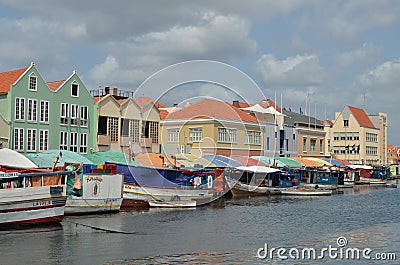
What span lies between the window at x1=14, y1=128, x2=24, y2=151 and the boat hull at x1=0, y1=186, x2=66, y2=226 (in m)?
23.0

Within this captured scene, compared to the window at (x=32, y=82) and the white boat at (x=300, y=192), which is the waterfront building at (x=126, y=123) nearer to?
the window at (x=32, y=82)

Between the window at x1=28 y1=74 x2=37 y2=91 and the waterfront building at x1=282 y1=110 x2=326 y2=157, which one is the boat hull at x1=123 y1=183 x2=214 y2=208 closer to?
the window at x1=28 y1=74 x2=37 y2=91

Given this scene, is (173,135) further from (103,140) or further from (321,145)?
(321,145)

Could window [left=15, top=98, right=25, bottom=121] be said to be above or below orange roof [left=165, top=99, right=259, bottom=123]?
below

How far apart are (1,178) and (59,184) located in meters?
3.61

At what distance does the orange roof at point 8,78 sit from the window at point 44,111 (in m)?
3.39

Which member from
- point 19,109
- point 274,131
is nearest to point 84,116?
point 19,109

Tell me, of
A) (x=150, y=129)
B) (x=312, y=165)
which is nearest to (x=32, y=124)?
(x=150, y=129)

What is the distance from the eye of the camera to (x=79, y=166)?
35.1m

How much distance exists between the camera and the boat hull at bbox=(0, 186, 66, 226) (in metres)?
30.3

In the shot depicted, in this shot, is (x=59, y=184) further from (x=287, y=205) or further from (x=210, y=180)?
(x=287, y=205)

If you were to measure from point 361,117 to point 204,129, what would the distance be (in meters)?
80.5

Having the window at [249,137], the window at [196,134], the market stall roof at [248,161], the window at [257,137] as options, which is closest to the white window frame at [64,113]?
the window at [196,134]

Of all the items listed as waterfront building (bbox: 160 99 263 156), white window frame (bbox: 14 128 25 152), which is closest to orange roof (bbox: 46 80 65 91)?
white window frame (bbox: 14 128 25 152)
